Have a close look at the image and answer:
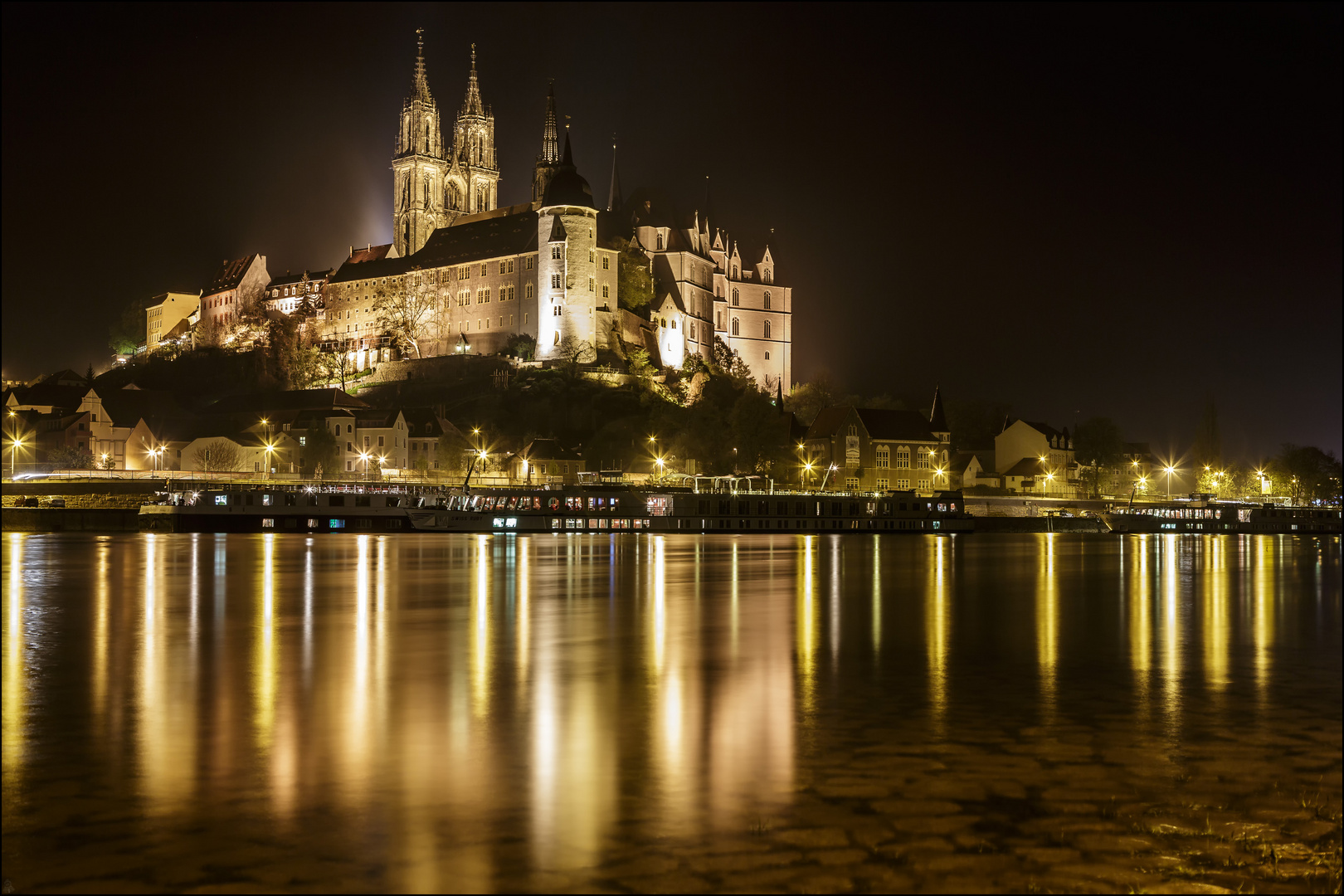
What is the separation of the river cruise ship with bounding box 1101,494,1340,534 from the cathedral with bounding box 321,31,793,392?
4624 centimetres

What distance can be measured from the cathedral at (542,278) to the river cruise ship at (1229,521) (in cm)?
4624

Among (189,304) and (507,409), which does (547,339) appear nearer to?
(507,409)

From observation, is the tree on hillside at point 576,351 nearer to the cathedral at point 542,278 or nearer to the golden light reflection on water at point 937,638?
the cathedral at point 542,278

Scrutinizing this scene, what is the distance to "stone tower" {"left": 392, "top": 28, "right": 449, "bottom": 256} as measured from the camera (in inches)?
5438

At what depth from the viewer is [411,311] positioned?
117m

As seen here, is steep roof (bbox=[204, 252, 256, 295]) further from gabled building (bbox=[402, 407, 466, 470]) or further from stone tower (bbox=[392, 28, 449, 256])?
gabled building (bbox=[402, 407, 466, 470])

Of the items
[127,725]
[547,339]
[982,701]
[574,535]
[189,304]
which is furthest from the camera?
[189,304]

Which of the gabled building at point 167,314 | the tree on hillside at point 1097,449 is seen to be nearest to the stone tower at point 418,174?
the gabled building at point 167,314

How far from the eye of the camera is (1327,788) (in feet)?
31.7

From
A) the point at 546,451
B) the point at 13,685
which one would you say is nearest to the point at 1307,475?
the point at 546,451

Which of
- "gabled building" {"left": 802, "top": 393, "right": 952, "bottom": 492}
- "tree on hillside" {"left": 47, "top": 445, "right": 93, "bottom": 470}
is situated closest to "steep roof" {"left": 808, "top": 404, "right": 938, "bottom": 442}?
"gabled building" {"left": 802, "top": 393, "right": 952, "bottom": 492}

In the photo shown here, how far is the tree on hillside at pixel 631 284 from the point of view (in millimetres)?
111125

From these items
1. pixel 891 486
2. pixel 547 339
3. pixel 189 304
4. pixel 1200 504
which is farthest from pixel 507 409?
pixel 189 304

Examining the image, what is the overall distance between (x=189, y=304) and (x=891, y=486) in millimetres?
94407
